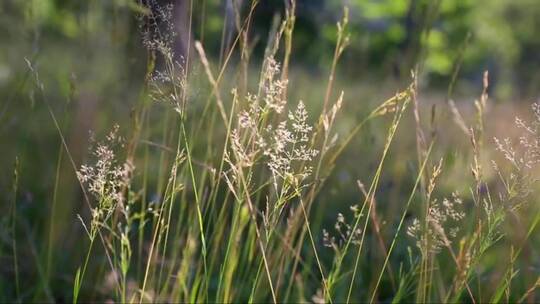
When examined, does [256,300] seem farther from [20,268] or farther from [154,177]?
[154,177]

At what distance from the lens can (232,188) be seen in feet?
3.21

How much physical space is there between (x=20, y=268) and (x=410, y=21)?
3.86ft

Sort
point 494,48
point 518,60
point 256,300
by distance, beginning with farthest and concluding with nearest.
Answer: point 518,60, point 494,48, point 256,300

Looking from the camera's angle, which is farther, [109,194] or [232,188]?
[109,194]

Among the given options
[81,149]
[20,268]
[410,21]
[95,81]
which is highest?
[410,21]

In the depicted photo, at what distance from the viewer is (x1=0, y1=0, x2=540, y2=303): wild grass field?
110cm

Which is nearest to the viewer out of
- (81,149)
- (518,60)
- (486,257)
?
(81,149)

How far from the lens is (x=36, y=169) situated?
2.86m

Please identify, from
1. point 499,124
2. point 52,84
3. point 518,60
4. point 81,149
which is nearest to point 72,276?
point 81,149

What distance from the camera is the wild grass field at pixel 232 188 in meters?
1.10

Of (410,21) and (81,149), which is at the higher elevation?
(410,21)

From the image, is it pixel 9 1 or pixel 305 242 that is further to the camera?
pixel 9 1

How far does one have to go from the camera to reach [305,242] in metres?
2.32

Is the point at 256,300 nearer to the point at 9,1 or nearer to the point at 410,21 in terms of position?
the point at 410,21
